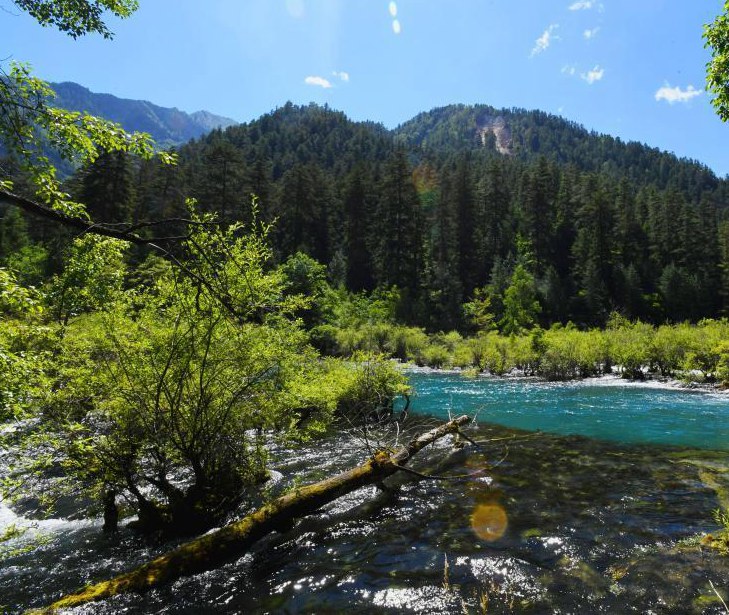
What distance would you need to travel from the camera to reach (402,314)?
56.2 metres

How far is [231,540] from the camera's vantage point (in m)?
6.66

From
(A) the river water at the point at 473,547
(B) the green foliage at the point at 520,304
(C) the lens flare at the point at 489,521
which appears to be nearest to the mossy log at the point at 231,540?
(A) the river water at the point at 473,547

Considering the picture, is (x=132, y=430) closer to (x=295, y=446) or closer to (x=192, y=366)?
(x=192, y=366)

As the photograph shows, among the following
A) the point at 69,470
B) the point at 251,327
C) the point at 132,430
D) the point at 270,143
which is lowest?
the point at 69,470

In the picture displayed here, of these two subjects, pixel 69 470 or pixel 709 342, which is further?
pixel 709 342

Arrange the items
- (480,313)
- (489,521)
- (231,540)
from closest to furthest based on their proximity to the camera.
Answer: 1. (231,540)
2. (489,521)
3. (480,313)

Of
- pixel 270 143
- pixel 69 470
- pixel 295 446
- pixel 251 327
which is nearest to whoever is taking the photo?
pixel 69 470

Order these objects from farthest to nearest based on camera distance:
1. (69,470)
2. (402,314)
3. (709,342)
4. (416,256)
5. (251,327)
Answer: (416,256) < (402,314) < (709,342) < (251,327) < (69,470)

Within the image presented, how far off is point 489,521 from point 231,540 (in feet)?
15.0

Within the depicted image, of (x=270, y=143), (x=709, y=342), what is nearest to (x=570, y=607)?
(x=709, y=342)

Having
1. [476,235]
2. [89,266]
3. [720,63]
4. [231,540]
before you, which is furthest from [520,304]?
[89,266]

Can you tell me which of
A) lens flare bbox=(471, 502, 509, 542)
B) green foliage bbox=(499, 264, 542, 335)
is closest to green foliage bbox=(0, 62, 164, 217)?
lens flare bbox=(471, 502, 509, 542)

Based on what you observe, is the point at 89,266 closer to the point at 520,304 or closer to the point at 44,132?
the point at 44,132

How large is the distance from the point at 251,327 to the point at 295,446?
722cm
